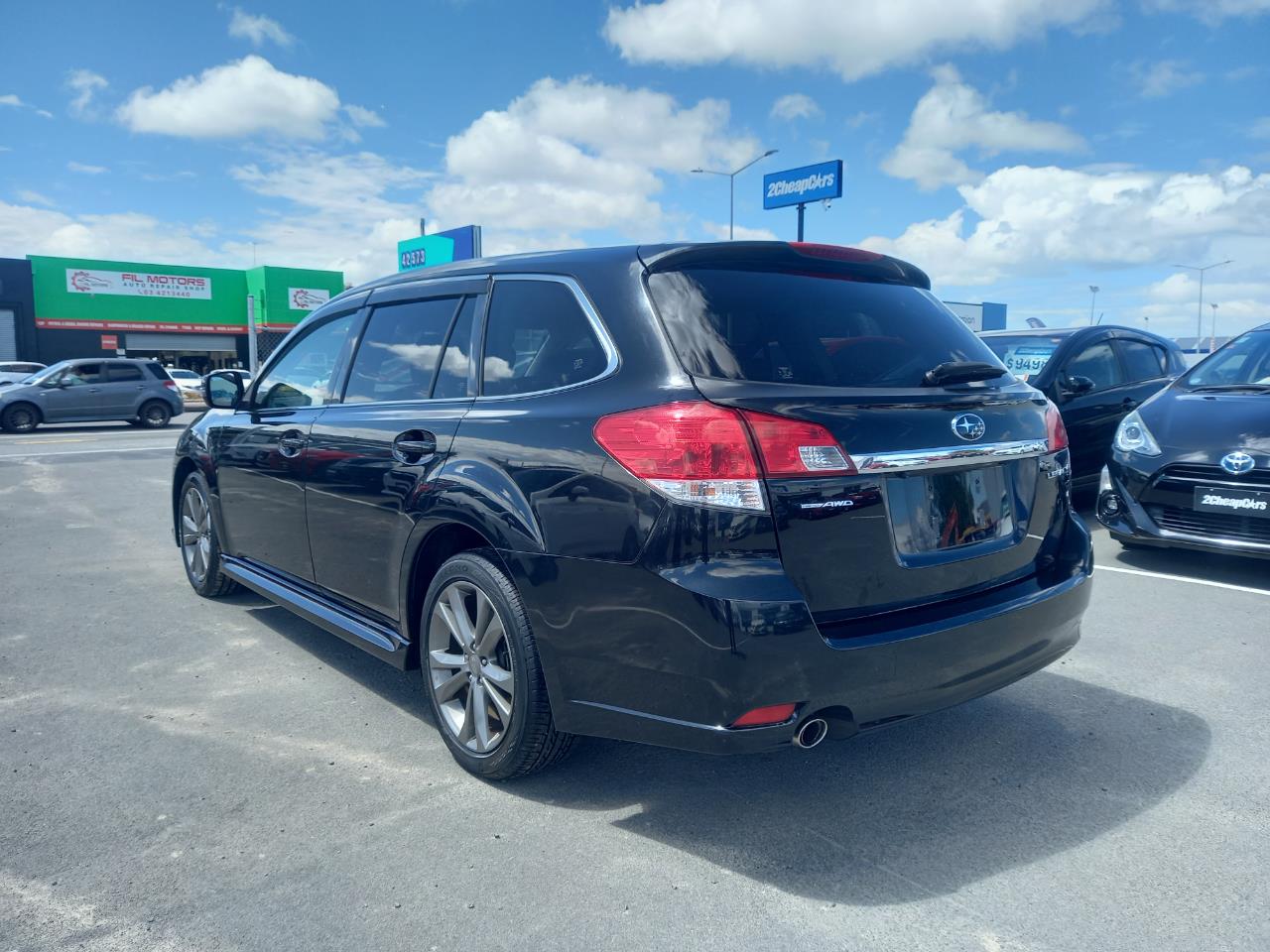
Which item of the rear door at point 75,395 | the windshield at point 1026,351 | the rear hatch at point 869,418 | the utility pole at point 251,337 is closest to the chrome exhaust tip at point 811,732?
the rear hatch at point 869,418

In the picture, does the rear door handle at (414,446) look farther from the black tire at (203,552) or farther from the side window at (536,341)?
the black tire at (203,552)

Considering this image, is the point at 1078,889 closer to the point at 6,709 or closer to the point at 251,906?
the point at 251,906

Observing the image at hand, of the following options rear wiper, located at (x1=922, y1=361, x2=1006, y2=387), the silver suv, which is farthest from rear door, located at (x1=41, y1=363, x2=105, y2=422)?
rear wiper, located at (x1=922, y1=361, x2=1006, y2=387)

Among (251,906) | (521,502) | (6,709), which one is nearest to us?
(251,906)

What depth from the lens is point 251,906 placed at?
2.48 meters

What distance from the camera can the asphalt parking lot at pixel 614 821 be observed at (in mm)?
2402

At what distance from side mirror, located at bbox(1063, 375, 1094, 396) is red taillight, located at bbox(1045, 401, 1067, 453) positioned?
467 centimetres

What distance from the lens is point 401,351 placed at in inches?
152

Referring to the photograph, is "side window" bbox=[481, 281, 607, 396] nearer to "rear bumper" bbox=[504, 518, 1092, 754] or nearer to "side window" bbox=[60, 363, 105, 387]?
"rear bumper" bbox=[504, 518, 1092, 754]

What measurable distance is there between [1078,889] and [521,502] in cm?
187

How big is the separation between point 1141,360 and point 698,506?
799 centimetres

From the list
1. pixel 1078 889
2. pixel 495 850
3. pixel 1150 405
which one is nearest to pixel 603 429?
pixel 495 850

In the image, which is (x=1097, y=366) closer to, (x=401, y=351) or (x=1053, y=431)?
(x=1053, y=431)

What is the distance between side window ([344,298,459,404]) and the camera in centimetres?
368
